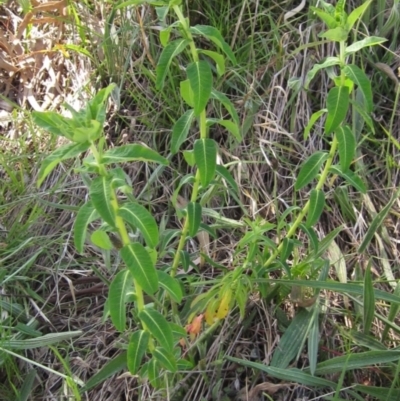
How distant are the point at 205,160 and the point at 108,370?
0.64 metres

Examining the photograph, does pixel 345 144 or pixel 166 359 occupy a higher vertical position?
pixel 345 144

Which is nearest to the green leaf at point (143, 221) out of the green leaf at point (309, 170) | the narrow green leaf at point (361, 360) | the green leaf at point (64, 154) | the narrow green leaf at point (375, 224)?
the green leaf at point (64, 154)

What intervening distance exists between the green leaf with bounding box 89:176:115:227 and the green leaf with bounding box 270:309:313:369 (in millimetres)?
694

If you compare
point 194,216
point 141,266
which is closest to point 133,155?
point 141,266

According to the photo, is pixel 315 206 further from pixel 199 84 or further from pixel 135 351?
pixel 135 351

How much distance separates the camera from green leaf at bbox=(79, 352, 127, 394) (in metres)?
1.75

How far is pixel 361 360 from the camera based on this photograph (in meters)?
1.69

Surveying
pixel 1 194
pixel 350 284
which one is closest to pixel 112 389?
pixel 350 284

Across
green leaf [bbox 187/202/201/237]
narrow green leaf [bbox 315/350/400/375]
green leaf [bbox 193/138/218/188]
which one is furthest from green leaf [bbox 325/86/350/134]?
narrow green leaf [bbox 315/350/400/375]

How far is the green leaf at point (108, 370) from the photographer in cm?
175

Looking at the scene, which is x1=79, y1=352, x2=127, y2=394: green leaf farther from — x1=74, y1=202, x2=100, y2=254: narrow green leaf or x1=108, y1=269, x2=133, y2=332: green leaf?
x1=74, y1=202, x2=100, y2=254: narrow green leaf

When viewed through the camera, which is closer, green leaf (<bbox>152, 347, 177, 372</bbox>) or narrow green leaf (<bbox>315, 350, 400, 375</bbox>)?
green leaf (<bbox>152, 347, 177, 372</bbox>)

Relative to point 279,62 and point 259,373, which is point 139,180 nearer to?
point 279,62

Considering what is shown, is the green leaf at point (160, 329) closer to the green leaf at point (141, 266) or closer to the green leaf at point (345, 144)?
the green leaf at point (141, 266)
